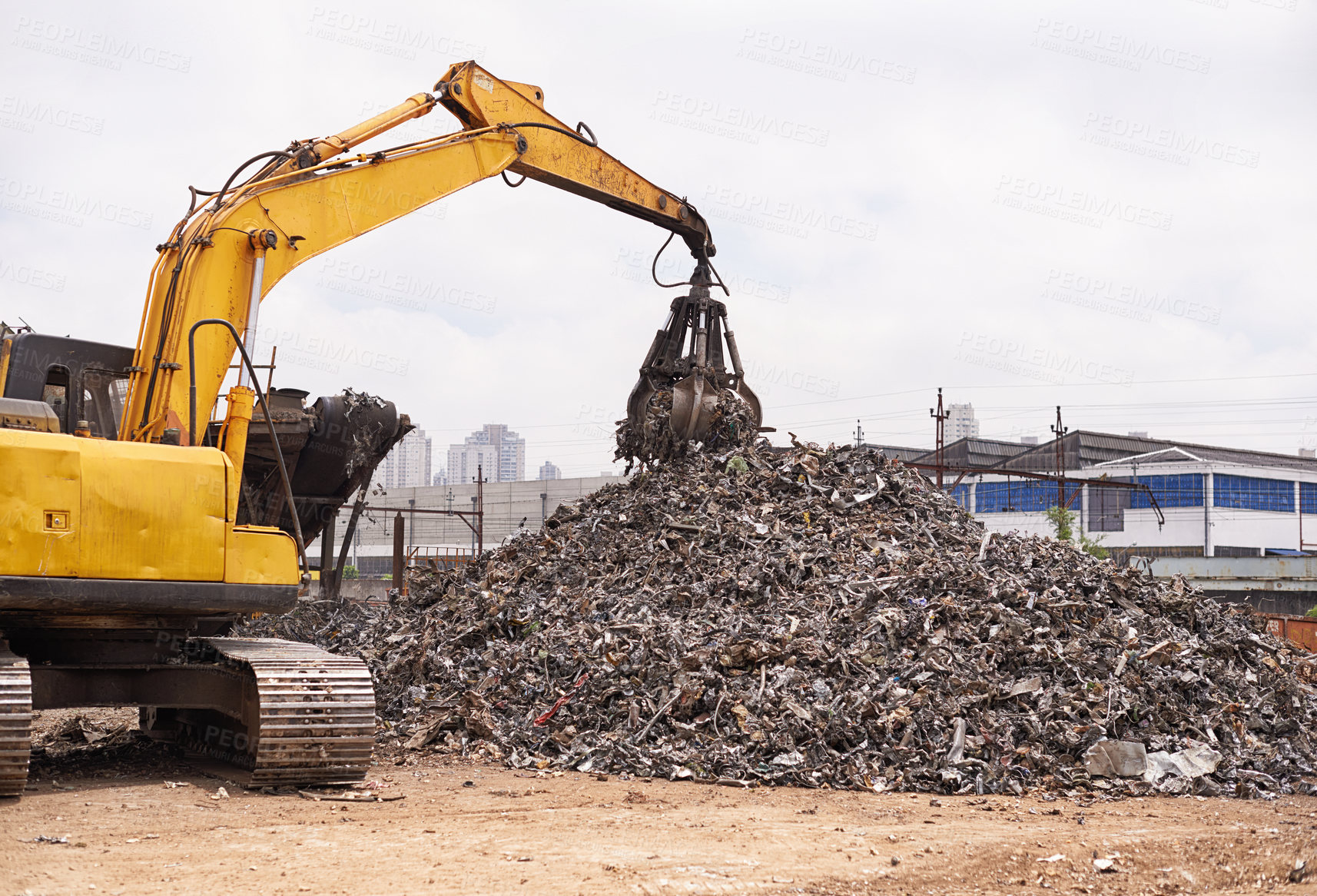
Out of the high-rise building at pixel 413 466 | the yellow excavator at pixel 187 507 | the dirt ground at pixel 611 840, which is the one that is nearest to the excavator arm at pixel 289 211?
the yellow excavator at pixel 187 507

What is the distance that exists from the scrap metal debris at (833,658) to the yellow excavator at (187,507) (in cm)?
169

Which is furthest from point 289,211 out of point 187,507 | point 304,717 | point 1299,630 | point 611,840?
point 1299,630

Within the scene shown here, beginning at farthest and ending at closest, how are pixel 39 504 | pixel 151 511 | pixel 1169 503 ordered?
pixel 1169 503 → pixel 151 511 → pixel 39 504

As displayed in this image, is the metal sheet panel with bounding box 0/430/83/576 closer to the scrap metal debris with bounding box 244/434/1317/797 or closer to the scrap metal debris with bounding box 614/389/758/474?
the scrap metal debris with bounding box 244/434/1317/797

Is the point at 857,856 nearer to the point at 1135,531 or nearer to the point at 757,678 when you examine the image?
the point at 757,678

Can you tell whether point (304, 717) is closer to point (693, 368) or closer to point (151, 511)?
point (151, 511)

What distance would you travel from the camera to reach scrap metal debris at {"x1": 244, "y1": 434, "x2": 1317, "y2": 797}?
288 inches

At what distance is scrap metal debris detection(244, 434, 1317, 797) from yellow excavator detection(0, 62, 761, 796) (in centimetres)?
169

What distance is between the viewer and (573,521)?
472 inches

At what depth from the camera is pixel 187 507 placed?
6.13m

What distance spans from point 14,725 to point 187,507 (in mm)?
1361

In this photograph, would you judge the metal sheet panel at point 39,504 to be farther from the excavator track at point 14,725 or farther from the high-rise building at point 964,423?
the high-rise building at point 964,423

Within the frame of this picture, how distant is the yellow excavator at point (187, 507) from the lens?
→ 5812 mm

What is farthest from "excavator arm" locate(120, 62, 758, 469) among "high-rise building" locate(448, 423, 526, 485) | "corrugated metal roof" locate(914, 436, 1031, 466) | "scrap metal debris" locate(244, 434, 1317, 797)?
"high-rise building" locate(448, 423, 526, 485)
